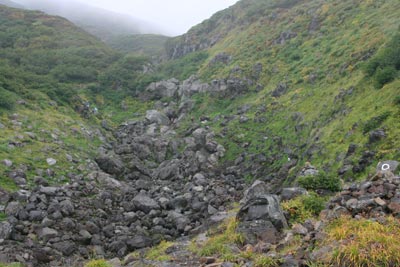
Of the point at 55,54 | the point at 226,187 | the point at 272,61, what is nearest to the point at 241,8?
the point at 272,61

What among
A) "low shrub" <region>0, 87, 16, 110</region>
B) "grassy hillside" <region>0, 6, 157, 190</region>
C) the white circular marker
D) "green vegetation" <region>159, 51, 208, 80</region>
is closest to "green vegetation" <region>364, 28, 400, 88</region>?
the white circular marker

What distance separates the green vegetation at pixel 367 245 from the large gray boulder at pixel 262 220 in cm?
288

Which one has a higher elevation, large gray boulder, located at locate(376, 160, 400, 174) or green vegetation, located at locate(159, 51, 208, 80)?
green vegetation, located at locate(159, 51, 208, 80)

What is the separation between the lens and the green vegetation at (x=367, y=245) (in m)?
7.62

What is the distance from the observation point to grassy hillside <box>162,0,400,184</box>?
2086 centimetres

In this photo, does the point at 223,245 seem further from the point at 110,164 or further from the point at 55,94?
the point at 55,94

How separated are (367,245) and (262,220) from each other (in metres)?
4.87

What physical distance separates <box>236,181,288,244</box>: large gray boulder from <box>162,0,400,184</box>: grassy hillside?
6.33m

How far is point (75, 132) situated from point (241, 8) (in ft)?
153

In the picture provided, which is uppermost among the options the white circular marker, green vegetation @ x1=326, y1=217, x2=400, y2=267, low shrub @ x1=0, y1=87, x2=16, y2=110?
low shrub @ x1=0, y1=87, x2=16, y2=110

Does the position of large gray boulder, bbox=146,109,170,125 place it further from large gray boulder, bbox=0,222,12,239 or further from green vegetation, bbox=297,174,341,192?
green vegetation, bbox=297,174,341,192

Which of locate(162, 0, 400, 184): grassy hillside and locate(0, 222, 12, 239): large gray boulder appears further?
locate(162, 0, 400, 184): grassy hillside

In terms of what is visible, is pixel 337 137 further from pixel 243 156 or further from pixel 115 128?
pixel 115 128

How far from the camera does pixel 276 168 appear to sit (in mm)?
25078
